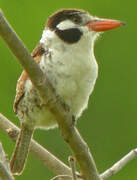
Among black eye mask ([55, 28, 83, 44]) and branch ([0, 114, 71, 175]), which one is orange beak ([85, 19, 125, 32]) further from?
branch ([0, 114, 71, 175])

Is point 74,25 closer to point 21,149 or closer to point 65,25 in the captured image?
point 65,25

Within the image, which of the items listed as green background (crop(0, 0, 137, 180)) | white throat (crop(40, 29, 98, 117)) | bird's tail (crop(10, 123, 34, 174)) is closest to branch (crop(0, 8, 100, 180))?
white throat (crop(40, 29, 98, 117))

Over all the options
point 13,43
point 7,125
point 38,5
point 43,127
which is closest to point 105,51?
point 38,5

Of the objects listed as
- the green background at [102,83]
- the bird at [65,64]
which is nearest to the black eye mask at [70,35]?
the bird at [65,64]

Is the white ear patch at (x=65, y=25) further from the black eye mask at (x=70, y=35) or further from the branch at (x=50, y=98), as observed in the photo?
the branch at (x=50, y=98)

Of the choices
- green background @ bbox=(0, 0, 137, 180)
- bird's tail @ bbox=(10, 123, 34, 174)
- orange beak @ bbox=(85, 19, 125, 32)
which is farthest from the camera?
green background @ bbox=(0, 0, 137, 180)

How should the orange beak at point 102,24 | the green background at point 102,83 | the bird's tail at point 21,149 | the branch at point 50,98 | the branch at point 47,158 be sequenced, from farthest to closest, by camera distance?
the green background at point 102,83
the bird's tail at point 21,149
the orange beak at point 102,24
the branch at point 47,158
the branch at point 50,98
